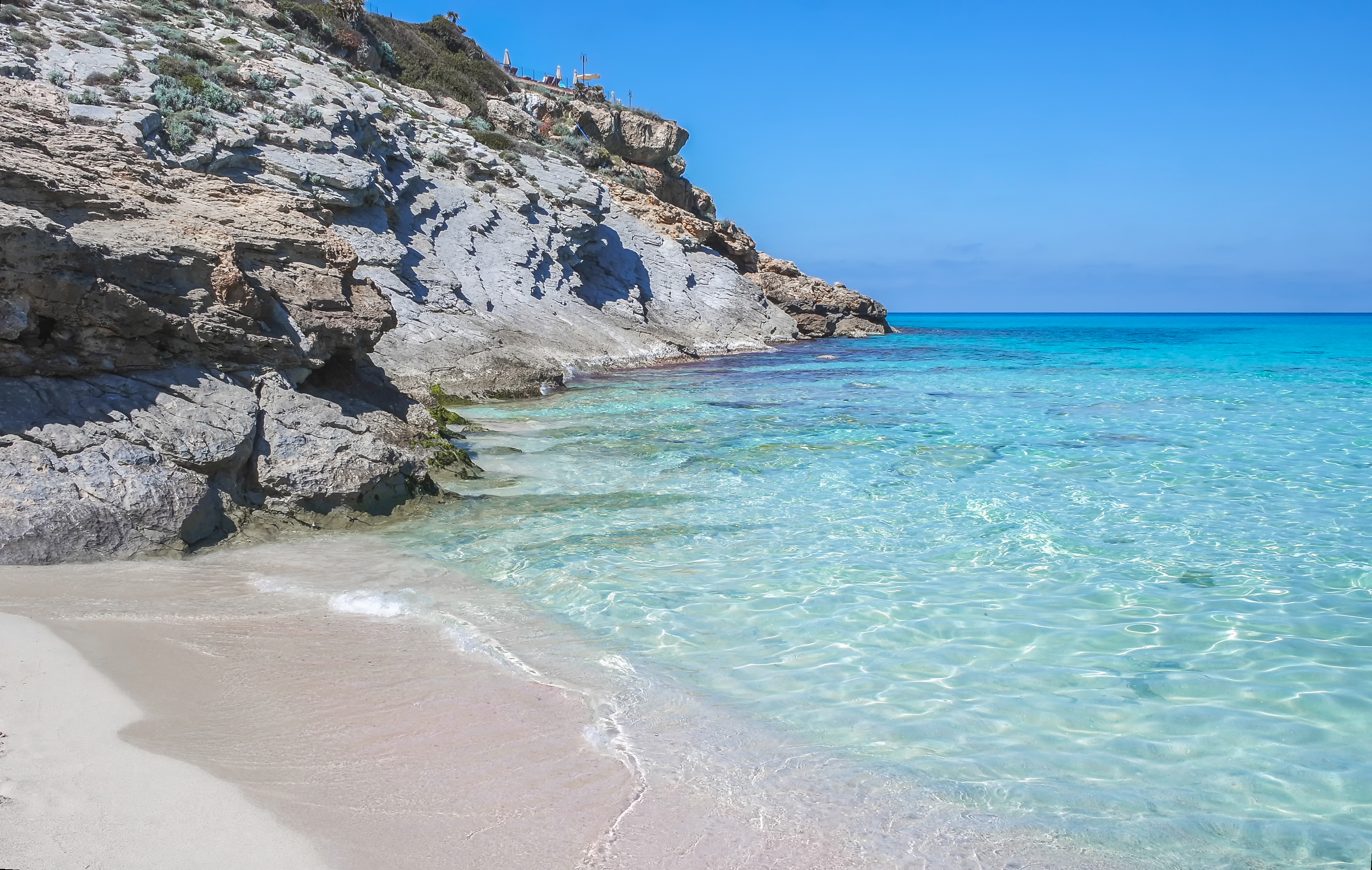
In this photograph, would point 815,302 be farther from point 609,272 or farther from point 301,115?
point 301,115

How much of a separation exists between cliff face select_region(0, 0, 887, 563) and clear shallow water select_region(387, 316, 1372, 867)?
1734 mm

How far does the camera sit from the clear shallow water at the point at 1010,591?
4.36 m

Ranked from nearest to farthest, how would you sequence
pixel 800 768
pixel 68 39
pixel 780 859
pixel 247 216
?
pixel 780 859, pixel 800 768, pixel 247 216, pixel 68 39

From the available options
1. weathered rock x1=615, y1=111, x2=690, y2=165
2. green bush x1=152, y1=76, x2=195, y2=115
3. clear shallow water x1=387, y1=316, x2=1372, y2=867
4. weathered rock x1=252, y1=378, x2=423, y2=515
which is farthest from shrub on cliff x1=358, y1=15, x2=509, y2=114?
weathered rock x1=252, y1=378, x2=423, y2=515

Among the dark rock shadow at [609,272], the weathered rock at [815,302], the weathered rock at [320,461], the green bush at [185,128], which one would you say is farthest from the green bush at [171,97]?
the weathered rock at [815,302]

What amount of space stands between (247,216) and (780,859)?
9.42 m

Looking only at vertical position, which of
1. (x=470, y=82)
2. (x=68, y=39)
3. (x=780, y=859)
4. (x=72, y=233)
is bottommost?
(x=780, y=859)

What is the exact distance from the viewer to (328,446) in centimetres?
869

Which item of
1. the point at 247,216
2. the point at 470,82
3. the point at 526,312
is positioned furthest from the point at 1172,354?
the point at 247,216

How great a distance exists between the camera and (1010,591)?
697 cm

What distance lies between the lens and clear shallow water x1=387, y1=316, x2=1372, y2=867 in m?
4.36

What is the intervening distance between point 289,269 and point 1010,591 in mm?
8423

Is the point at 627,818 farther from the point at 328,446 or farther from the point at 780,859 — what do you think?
the point at 328,446

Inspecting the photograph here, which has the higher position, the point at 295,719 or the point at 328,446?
the point at 328,446
